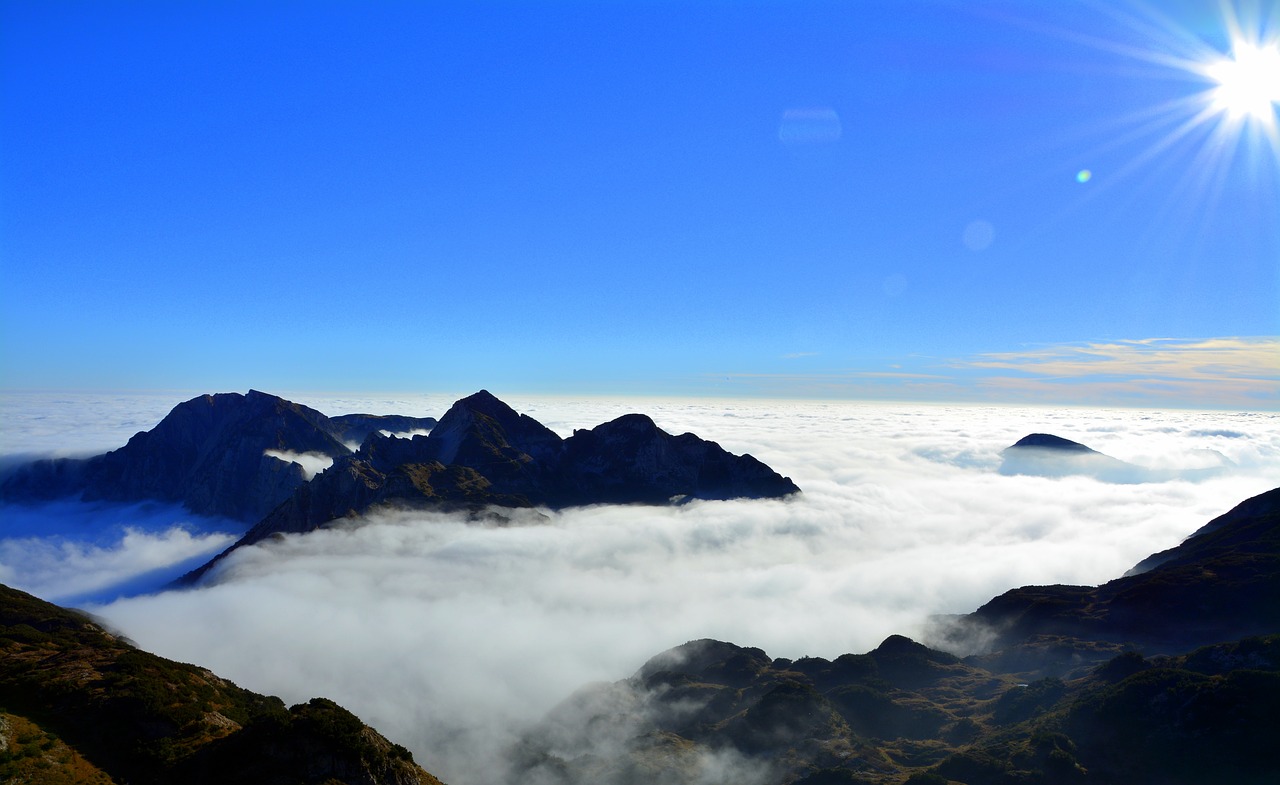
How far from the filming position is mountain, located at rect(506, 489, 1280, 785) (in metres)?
64.3

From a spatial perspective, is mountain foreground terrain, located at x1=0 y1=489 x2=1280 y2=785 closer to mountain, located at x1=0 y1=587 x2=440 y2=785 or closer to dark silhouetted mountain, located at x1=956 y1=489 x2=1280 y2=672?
mountain, located at x1=0 y1=587 x2=440 y2=785

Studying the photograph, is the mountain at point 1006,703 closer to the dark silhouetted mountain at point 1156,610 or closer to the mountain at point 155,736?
the dark silhouetted mountain at point 1156,610

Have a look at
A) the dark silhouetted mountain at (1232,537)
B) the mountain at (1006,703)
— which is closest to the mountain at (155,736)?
the mountain at (1006,703)

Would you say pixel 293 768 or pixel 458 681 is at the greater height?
pixel 293 768

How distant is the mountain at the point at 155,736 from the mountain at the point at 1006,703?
2265 inches

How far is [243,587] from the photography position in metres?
145

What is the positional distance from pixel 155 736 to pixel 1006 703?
98266mm

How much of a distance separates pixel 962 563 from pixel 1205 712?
141773 mm

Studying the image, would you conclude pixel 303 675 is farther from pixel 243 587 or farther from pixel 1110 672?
pixel 1110 672

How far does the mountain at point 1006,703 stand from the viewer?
6431cm

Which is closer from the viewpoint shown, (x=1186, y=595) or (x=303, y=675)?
(x=1186, y=595)

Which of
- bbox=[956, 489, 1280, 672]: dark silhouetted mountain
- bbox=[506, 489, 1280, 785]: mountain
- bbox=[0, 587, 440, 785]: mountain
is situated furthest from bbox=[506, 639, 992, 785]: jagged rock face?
bbox=[0, 587, 440, 785]: mountain

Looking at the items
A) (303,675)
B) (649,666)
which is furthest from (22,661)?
(649,666)

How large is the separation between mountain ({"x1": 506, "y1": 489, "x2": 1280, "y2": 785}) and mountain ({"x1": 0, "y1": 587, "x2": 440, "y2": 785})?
57.5 meters
